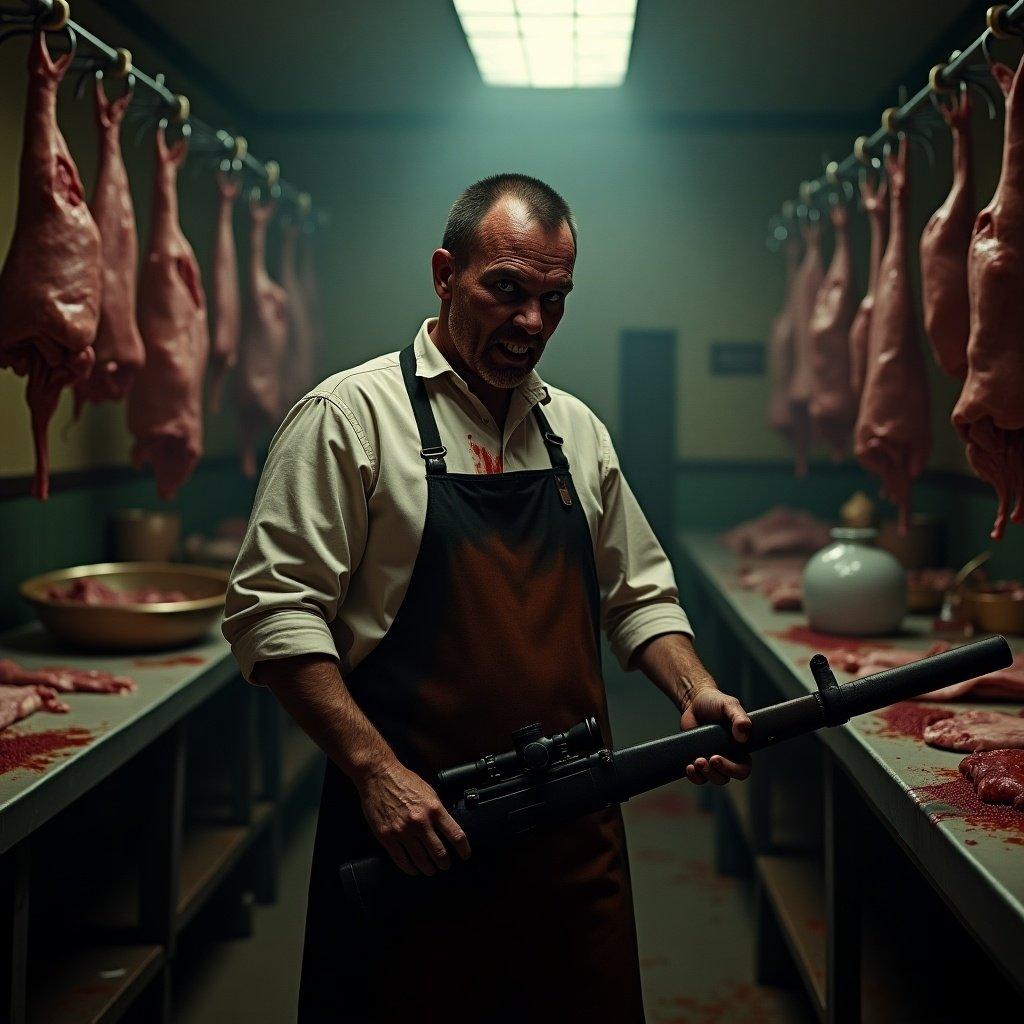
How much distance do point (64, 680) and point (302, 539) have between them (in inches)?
42.6

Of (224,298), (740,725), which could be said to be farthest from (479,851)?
(224,298)

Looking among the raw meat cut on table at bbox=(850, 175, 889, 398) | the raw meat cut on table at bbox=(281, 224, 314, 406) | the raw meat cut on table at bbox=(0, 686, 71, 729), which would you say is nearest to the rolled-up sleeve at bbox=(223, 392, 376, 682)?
the raw meat cut on table at bbox=(0, 686, 71, 729)

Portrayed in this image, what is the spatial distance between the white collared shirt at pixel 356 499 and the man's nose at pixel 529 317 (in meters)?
0.16

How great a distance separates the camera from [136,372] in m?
3.12

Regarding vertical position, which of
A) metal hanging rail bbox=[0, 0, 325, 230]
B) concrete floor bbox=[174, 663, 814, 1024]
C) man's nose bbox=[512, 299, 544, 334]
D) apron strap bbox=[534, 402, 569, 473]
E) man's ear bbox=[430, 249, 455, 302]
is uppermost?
metal hanging rail bbox=[0, 0, 325, 230]

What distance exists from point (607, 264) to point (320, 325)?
1441 mm

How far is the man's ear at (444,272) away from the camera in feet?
6.27

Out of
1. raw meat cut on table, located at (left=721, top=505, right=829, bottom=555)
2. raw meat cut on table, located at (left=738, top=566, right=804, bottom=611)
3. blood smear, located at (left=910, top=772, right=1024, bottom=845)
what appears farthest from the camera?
raw meat cut on table, located at (left=721, top=505, right=829, bottom=555)

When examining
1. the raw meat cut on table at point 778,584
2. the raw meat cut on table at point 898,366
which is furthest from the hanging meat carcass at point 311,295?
the raw meat cut on table at point 898,366

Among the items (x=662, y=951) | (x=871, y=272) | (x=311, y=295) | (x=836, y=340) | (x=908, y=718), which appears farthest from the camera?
(x=311, y=295)

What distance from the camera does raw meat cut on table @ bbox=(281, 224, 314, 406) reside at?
5207 mm

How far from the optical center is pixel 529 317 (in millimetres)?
1834

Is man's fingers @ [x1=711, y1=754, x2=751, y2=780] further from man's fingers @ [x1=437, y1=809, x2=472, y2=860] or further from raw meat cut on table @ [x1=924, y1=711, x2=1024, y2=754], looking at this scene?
raw meat cut on table @ [x1=924, y1=711, x2=1024, y2=754]

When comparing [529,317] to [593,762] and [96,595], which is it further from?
[96,595]
